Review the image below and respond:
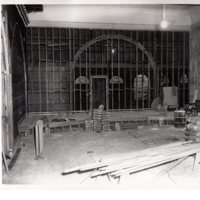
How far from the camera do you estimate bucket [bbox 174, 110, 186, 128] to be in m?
10.2

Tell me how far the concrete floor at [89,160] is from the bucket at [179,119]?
469mm

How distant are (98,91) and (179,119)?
4825mm

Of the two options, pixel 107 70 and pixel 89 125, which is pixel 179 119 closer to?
pixel 89 125

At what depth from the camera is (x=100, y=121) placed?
32.6 feet

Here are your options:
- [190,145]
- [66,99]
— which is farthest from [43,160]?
[66,99]

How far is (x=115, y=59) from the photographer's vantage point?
45.4ft

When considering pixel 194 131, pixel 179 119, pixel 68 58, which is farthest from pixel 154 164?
pixel 68 58

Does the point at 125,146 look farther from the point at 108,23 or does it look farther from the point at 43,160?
the point at 108,23

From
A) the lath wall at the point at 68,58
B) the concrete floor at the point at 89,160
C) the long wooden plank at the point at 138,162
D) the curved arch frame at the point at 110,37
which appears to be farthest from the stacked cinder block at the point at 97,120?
the curved arch frame at the point at 110,37

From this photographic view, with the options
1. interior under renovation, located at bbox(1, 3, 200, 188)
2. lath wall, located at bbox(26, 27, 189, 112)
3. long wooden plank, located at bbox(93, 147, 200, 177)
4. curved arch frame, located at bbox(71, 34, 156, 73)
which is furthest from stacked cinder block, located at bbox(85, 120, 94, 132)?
curved arch frame, located at bbox(71, 34, 156, 73)

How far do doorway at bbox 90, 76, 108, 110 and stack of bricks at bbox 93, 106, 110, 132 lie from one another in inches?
147

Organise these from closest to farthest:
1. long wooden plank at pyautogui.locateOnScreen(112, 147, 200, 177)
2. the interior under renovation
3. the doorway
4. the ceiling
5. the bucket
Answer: long wooden plank at pyautogui.locateOnScreen(112, 147, 200, 177)
the interior under renovation
the bucket
the ceiling
the doorway

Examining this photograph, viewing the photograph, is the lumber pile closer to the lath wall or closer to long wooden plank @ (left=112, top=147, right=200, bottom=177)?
long wooden plank @ (left=112, top=147, right=200, bottom=177)

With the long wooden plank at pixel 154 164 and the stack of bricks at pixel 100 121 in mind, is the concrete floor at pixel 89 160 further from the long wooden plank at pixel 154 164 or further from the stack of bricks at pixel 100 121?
the stack of bricks at pixel 100 121
